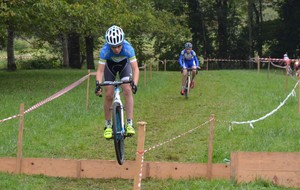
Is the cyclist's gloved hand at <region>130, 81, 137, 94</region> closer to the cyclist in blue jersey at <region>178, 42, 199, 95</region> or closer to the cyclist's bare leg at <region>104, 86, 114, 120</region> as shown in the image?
the cyclist's bare leg at <region>104, 86, 114, 120</region>

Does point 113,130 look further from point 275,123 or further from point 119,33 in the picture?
point 275,123

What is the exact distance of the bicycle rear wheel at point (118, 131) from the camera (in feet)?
25.3

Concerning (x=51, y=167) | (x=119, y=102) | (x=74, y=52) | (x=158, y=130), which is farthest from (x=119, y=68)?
(x=74, y=52)

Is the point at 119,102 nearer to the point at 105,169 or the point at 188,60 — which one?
the point at 105,169

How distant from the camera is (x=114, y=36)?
25.9 ft

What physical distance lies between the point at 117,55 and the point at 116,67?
0.28 metres

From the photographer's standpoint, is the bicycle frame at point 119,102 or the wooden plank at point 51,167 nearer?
the bicycle frame at point 119,102

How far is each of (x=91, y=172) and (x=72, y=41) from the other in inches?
1134

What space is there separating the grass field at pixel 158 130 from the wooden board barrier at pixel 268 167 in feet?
0.50

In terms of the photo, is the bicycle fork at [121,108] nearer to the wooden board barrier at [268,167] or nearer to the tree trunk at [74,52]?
the wooden board barrier at [268,167]

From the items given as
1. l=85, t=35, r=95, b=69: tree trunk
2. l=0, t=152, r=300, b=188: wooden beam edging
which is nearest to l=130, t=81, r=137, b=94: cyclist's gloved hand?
l=0, t=152, r=300, b=188: wooden beam edging

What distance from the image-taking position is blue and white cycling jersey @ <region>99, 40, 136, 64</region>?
8.35m

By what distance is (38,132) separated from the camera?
11062mm

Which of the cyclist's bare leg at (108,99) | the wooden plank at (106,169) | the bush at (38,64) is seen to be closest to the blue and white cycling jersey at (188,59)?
the cyclist's bare leg at (108,99)
